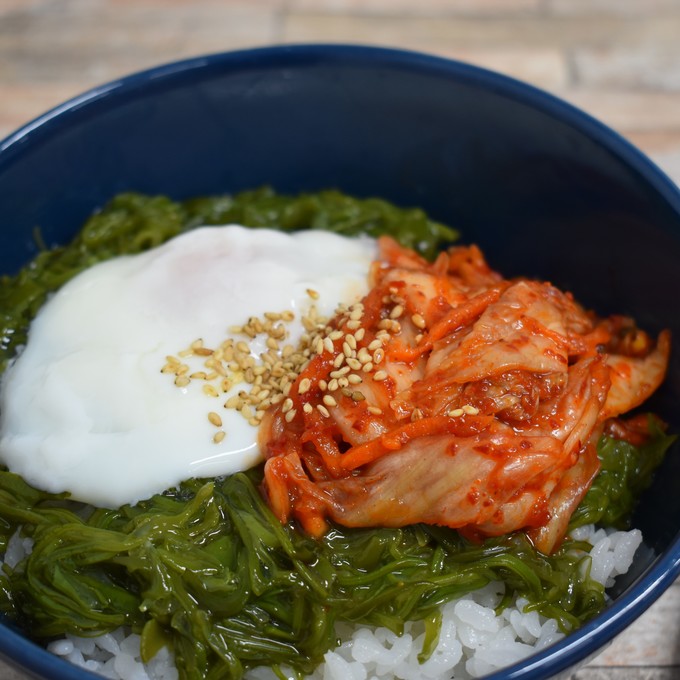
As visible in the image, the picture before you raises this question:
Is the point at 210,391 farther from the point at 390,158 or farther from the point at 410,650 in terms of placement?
the point at 390,158

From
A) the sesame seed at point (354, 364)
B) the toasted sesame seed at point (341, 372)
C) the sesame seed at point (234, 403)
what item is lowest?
the sesame seed at point (234, 403)

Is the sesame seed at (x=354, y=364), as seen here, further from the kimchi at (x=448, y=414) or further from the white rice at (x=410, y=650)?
the white rice at (x=410, y=650)

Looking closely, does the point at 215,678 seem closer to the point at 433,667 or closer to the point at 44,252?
the point at 433,667

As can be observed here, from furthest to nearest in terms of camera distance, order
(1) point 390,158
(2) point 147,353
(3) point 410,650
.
Result: 1. (1) point 390,158
2. (2) point 147,353
3. (3) point 410,650

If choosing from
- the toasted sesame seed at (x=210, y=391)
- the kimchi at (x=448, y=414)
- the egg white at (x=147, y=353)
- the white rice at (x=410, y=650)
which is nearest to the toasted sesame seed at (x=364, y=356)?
the kimchi at (x=448, y=414)

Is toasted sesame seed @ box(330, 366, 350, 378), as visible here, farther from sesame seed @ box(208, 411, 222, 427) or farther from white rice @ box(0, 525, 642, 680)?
white rice @ box(0, 525, 642, 680)

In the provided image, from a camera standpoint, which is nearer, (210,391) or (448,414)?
(448,414)

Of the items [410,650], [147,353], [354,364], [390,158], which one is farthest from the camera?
[390,158]

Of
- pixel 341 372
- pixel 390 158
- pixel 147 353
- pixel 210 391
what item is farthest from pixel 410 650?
pixel 390 158
